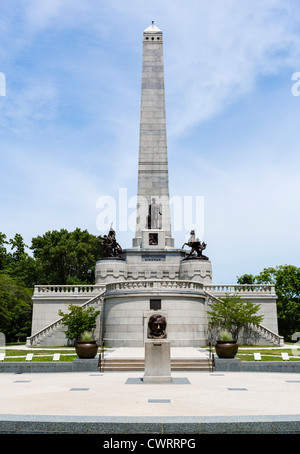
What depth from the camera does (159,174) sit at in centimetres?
5347

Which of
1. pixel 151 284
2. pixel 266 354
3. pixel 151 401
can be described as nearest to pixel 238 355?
pixel 266 354

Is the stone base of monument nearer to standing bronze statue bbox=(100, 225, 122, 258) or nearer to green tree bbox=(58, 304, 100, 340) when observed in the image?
green tree bbox=(58, 304, 100, 340)

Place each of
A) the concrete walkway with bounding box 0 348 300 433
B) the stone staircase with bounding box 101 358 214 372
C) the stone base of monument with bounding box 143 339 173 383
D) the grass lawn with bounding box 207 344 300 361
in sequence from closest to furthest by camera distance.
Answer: the concrete walkway with bounding box 0 348 300 433 < the stone base of monument with bounding box 143 339 173 383 < the stone staircase with bounding box 101 358 214 372 < the grass lawn with bounding box 207 344 300 361

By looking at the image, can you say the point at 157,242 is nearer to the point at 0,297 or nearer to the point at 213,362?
the point at 0,297

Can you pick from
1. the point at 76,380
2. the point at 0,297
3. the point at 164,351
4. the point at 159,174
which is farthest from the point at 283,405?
the point at 159,174

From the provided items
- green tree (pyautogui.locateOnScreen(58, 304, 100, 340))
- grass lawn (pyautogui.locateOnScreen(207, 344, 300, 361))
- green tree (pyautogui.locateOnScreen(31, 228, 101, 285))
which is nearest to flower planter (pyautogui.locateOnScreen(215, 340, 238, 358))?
grass lawn (pyautogui.locateOnScreen(207, 344, 300, 361))

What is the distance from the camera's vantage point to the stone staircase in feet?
68.2

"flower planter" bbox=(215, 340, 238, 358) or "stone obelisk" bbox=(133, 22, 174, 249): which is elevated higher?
"stone obelisk" bbox=(133, 22, 174, 249)

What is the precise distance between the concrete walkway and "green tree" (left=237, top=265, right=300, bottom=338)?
115ft

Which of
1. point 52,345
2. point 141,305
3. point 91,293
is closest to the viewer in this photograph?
point 141,305

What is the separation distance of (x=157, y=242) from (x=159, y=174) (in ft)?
30.6

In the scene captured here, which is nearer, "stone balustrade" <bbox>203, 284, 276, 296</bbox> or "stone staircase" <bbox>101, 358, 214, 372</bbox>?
"stone staircase" <bbox>101, 358, 214, 372</bbox>

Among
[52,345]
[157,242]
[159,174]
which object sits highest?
[159,174]

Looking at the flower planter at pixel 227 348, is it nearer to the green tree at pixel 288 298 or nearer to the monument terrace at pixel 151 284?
the monument terrace at pixel 151 284
